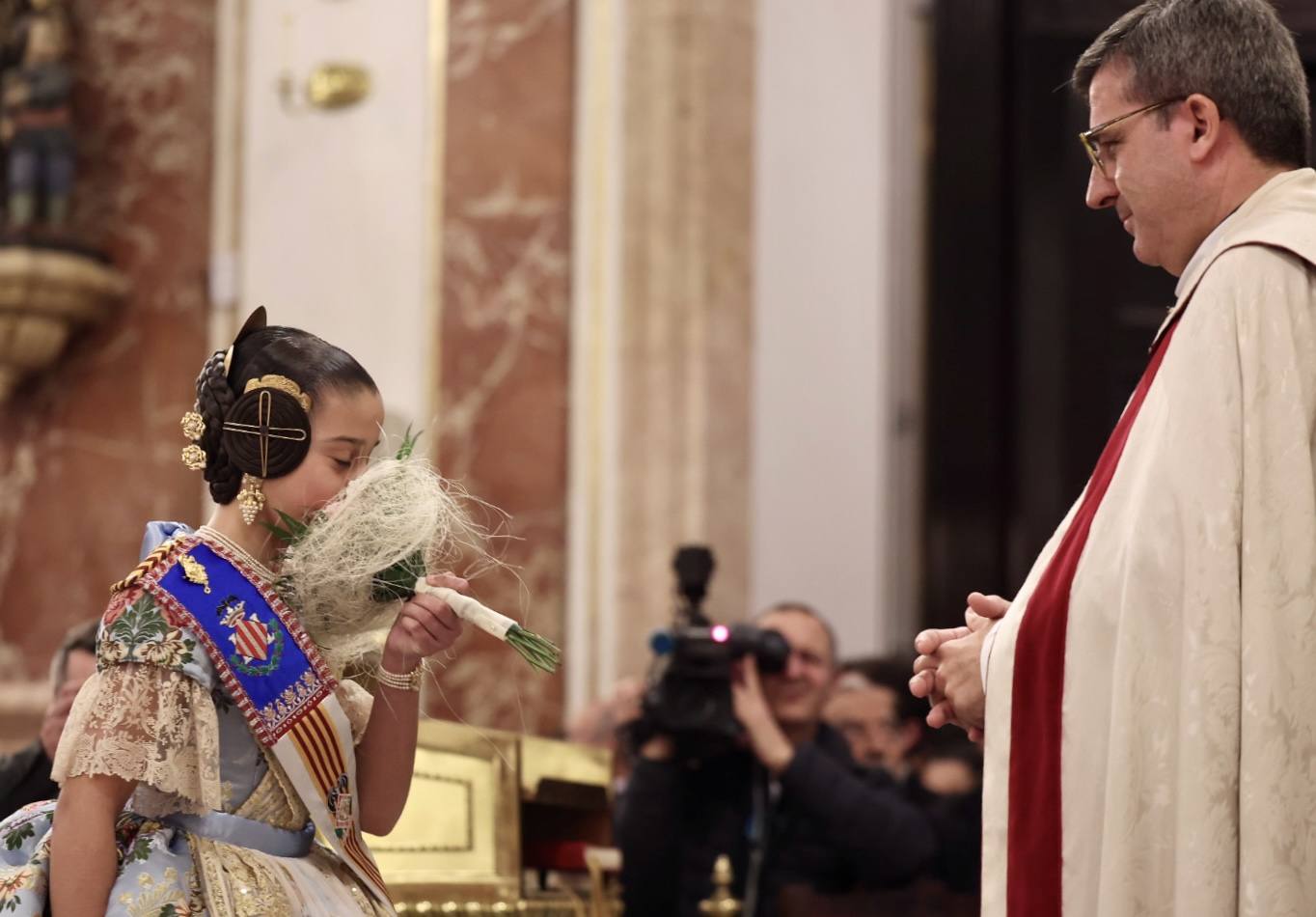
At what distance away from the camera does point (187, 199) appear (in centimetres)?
760

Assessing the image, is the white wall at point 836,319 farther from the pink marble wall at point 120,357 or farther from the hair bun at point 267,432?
the hair bun at point 267,432

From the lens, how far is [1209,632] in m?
2.57

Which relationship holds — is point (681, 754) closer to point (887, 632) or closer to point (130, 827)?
point (130, 827)

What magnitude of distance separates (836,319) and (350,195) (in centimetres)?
187

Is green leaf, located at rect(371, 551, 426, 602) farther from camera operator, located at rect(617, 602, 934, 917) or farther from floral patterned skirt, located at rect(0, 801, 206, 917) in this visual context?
camera operator, located at rect(617, 602, 934, 917)

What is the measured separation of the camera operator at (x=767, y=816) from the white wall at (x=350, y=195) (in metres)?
2.45

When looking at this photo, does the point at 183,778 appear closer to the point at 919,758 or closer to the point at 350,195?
the point at 919,758

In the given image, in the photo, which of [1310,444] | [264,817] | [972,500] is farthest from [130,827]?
[972,500]

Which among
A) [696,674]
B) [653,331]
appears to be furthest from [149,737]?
[653,331]

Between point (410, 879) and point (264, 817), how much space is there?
1116mm

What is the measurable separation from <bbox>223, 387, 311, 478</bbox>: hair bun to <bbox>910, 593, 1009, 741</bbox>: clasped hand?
95 centimetres

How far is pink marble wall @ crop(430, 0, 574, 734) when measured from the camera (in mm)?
7164

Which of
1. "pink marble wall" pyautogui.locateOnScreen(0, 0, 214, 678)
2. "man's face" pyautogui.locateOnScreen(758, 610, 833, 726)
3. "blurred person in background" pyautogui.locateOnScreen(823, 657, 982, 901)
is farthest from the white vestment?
"pink marble wall" pyautogui.locateOnScreen(0, 0, 214, 678)

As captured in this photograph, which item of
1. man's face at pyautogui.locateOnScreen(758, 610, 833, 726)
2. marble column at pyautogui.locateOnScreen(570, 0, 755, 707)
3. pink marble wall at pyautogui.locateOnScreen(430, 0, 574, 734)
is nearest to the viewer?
man's face at pyautogui.locateOnScreen(758, 610, 833, 726)
